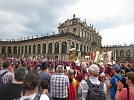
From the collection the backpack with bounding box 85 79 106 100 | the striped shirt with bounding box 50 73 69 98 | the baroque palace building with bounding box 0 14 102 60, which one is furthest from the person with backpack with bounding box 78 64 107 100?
the baroque palace building with bounding box 0 14 102 60

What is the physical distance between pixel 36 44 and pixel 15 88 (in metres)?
45.6

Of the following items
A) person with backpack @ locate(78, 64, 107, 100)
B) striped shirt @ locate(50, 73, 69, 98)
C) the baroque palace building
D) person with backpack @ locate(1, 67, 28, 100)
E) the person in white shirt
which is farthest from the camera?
the baroque palace building

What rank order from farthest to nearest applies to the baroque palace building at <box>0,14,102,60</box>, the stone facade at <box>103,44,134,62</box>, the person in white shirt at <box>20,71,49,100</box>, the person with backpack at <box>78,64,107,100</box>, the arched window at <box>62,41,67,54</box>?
the stone facade at <box>103,44,134,62</box> → the baroque palace building at <box>0,14,102,60</box> → the arched window at <box>62,41,67,54</box> → the person with backpack at <box>78,64,107,100</box> → the person in white shirt at <box>20,71,49,100</box>

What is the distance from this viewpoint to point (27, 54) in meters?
50.0

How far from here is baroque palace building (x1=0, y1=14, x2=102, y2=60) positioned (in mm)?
39912

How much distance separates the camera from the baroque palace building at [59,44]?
131ft

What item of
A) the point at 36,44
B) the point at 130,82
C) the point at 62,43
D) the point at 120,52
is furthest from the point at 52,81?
the point at 120,52

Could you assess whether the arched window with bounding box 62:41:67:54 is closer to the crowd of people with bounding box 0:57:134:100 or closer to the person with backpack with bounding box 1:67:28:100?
the crowd of people with bounding box 0:57:134:100

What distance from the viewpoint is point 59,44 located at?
1603 inches

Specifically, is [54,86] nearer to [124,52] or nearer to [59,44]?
[59,44]

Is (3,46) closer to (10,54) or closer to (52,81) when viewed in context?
(10,54)

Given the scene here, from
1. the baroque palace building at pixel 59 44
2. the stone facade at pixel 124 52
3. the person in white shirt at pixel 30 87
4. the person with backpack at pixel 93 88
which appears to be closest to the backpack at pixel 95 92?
the person with backpack at pixel 93 88

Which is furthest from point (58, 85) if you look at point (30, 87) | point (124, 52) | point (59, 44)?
point (124, 52)

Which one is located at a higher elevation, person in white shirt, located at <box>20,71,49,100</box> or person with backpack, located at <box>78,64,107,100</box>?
person in white shirt, located at <box>20,71,49,100</box>
